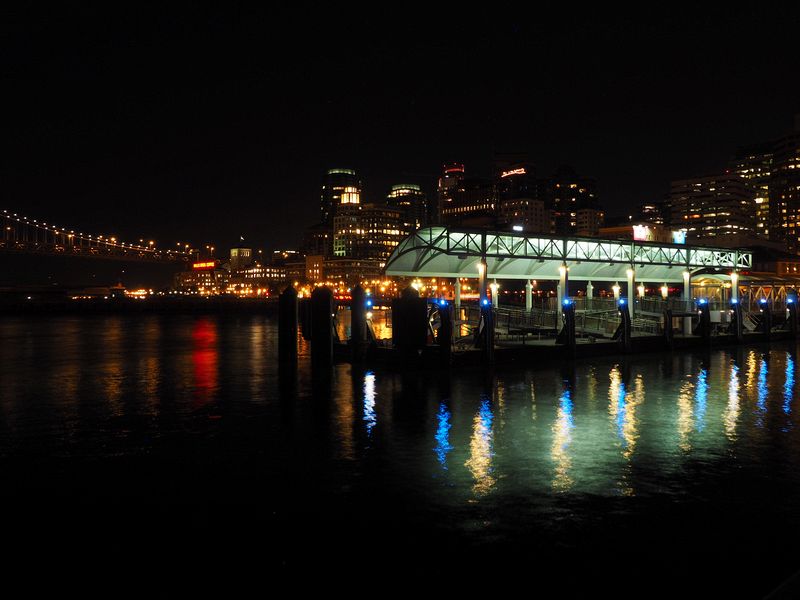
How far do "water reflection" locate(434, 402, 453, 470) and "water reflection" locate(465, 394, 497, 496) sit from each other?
483mm

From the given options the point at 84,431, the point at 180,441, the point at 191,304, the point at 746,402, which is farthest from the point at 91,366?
the point at 191,304

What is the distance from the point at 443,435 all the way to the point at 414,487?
4.11 m

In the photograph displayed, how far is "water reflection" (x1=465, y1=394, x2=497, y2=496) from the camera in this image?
36.2 feet

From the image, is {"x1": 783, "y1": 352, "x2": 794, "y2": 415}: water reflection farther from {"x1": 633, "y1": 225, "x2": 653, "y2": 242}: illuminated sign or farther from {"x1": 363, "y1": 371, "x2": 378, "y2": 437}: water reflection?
{"x1": 633, "y1": 225, "x2": 653, "y2": 242}: illuminated sign

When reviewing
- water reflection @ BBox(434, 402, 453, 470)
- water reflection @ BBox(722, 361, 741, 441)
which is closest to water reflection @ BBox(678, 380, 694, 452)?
water reflection @ BBox(722, 361, 741, 441)

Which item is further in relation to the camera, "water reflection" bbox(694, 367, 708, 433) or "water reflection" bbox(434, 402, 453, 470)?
"water reflection" bbox(694, 367, 708, 433)

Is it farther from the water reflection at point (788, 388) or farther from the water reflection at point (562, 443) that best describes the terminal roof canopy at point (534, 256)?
the water reflection at point (562, 443)

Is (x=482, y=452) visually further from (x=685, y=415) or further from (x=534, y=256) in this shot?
(x=534, y=256)

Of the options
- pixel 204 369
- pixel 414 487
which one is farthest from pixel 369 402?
pixel 204 369

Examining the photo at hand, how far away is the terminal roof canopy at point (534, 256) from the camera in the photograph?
33625 mm

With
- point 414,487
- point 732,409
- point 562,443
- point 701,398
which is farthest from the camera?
point 701,398

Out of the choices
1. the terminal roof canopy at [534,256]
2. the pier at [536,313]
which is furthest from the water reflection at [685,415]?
the terminal roof canopy at [534,256]

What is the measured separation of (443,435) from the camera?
15.1 metres

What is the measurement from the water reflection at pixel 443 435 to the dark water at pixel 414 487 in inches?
3.1
